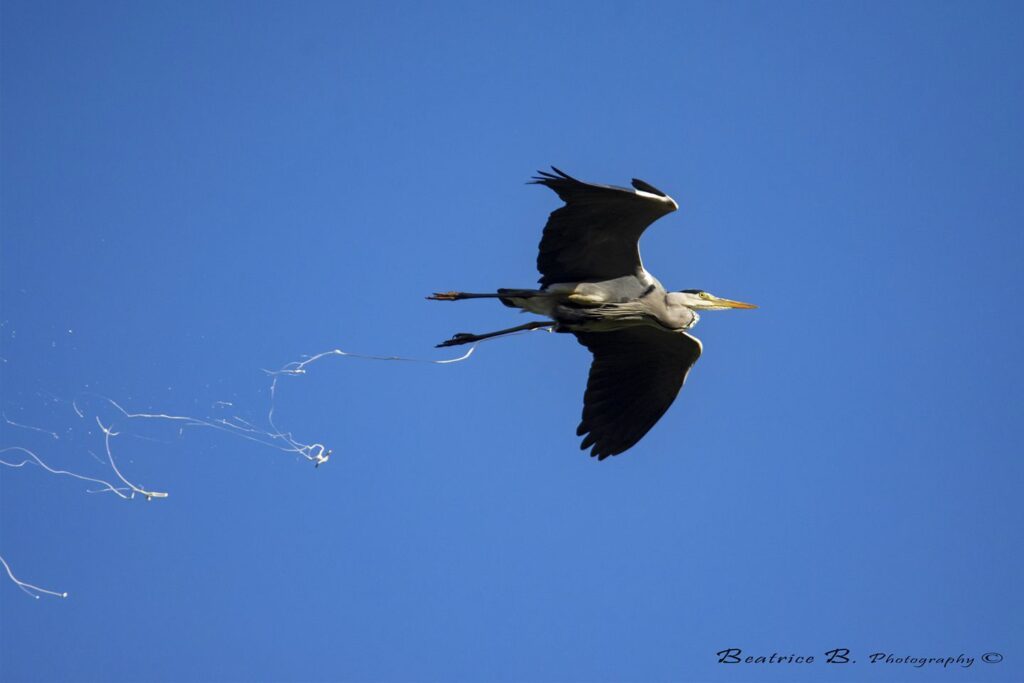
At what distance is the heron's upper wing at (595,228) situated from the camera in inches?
369

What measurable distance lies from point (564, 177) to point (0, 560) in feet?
16.4

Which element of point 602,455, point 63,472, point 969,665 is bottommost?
point 969,665

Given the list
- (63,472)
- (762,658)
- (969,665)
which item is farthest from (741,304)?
(63,472)

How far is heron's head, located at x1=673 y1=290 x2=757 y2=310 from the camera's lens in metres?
10.4

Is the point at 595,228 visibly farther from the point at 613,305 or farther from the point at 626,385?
the point at 626,385

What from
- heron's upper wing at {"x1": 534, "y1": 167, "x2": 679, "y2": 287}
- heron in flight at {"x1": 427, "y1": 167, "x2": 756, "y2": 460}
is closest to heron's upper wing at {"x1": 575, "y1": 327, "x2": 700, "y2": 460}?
heron in flight at {"x1": 427, "y1": 167, "x2": 756, "y2": 460}

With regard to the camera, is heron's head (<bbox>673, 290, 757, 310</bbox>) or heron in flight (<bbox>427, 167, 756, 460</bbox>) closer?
heron in flight (<bbox>427, 167, 756, 460</bbox>)

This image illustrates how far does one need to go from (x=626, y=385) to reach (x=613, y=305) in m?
1.16

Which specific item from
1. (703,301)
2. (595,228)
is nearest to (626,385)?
(703,301)

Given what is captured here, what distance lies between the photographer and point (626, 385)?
11078 millimetres

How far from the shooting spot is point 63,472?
7867mm

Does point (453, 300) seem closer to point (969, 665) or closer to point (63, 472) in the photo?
point (63, 472)

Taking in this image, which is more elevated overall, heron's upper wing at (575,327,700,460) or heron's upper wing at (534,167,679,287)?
heron's upper wing at (534,167,679,287)

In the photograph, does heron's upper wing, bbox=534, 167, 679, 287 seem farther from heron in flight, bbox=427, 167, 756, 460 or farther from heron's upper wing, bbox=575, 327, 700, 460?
heron's upper wing, bbox=575, 327, 700, 460
